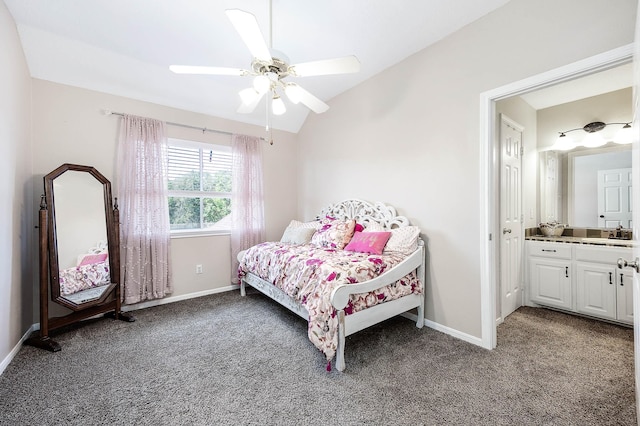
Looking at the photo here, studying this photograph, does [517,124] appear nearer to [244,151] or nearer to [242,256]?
[244,151]

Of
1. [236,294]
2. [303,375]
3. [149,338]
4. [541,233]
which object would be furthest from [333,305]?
[541,233]

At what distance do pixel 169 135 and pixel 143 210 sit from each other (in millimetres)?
975

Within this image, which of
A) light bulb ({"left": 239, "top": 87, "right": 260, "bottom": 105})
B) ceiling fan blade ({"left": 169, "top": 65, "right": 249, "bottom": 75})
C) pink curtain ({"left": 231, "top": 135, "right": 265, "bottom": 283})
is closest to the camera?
ceiling fan blade ({"left": 169, "top": 65, "right": 249, "bottom": 75})

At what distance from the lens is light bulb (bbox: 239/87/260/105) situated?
6.50 ft

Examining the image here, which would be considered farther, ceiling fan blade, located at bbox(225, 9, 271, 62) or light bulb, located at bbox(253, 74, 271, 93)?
light bulb, located at bbox(253, 74, 271, 93)

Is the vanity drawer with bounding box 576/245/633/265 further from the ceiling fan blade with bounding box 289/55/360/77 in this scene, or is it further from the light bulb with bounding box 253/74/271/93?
the light bulb with bounding box 253/74/271/93

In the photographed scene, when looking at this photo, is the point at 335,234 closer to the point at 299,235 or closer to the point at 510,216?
the point at 299,235

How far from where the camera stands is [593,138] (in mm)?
3006

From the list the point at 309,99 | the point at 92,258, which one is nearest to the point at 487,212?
the point at 309,99

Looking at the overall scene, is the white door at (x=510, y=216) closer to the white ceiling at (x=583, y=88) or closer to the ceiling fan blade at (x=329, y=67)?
the white ceiling at (x=583, y=88)

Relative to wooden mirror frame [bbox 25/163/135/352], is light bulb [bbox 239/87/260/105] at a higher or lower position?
higher

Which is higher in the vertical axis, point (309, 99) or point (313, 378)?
point (309, 99)

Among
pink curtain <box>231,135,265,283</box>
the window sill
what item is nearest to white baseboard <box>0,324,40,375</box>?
the window sill

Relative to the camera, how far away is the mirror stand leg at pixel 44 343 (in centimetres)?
211
